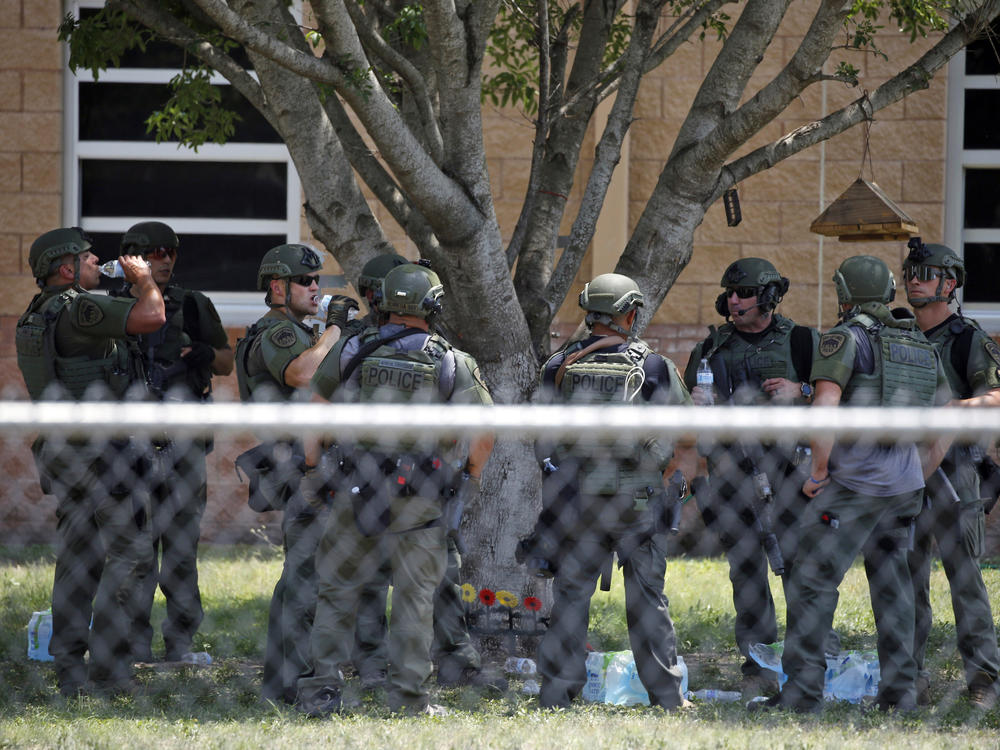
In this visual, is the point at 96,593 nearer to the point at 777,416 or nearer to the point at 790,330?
the point at 790,330

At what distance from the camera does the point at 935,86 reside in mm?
8656

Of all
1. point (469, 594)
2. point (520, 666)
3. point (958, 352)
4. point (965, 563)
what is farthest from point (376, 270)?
point (965, 563)

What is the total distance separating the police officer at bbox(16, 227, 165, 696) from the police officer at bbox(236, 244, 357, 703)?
1.85 ft

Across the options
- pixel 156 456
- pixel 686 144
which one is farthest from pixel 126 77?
pixel 686 144

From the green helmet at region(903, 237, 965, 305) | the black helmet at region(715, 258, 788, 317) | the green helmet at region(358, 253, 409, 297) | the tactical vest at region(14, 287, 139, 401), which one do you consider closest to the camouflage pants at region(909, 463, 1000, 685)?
the green helmet at region(903, 237, 965, 305)

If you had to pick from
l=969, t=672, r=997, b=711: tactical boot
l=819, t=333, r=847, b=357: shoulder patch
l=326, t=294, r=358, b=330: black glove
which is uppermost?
l=326, t=294, r=358, b=330: black glove

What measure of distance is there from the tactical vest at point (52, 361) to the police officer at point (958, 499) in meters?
3.67

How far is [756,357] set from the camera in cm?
570

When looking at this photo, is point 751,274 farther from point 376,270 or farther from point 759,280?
point 376,270

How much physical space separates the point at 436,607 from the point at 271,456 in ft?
3.40

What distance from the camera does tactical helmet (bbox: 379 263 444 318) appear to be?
4.78m

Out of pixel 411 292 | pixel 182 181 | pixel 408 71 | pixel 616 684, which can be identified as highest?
pixel 408 71

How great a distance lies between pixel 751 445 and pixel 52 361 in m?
3.26

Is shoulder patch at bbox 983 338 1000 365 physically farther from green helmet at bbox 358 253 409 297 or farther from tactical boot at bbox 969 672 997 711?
green helmet at bbox 358 253 409 297
